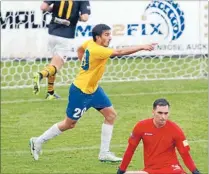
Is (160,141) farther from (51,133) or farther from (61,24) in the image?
(61,24)

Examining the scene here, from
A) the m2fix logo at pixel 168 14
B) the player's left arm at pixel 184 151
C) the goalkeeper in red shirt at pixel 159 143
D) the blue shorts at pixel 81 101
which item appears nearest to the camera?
the player's left arm at pixel 184 151

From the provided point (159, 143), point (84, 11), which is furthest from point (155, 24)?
point (159, 143)

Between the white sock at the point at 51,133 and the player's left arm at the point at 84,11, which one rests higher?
the player's left arm at the point at 84,11

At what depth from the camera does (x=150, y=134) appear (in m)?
9.41

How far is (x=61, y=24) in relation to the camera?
54.2ft

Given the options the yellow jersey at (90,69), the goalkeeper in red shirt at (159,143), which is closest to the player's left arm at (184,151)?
the goalkeeper in red shirt at (159,143)

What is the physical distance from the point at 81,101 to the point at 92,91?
→ 0.68 feet

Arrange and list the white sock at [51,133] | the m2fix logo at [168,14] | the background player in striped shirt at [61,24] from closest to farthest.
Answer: the white sock at [51,133] → the background player in striped shirt at [61,24] → the m2fix logo at [168,14]

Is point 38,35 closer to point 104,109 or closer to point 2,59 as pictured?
point 2,59

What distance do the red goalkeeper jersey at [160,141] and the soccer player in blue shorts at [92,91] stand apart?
1808 millimetres

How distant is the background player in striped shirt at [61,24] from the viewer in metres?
15.9

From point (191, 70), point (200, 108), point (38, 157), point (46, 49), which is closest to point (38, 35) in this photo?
point (46, 49)

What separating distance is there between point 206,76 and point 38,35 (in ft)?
12.3

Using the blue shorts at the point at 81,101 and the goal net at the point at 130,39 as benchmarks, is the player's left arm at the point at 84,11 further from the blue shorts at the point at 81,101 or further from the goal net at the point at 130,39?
the blue shorts at the point at 81,101
